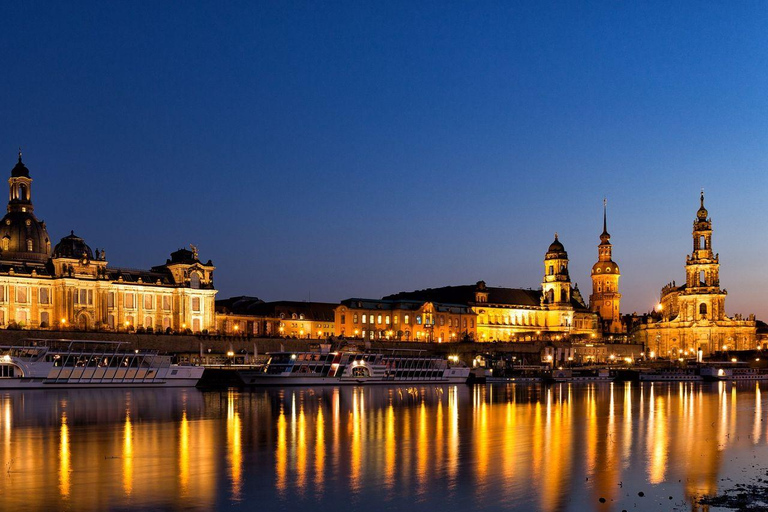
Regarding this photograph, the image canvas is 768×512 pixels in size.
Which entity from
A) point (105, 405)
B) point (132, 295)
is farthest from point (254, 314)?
point (105, 405)

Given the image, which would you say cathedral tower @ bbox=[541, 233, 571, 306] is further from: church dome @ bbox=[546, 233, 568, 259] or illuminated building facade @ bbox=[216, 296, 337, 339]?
illuminated building facade @ bbox=[216, 296, 337, 339]

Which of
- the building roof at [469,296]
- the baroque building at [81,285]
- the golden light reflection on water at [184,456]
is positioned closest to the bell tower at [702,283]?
the building roof at [469,296]

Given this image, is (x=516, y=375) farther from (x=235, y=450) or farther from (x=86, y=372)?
(x=235, y=450)

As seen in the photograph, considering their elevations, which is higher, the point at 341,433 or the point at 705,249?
the point at 705,249

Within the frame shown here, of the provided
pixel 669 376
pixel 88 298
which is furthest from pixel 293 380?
pixel 669 376

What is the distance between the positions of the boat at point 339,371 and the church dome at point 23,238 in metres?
54.9

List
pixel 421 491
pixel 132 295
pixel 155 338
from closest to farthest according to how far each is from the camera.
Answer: pixel 421 491 → pixel 155 338 → pixel 132 295

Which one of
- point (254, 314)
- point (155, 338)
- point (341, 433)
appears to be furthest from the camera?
point (254, 314)

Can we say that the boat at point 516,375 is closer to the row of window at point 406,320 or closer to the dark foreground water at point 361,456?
the row of window at point 406,320

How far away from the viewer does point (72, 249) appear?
125 meters

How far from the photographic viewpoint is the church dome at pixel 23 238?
12988cm

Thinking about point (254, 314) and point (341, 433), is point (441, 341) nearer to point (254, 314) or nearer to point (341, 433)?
point (254, 314)

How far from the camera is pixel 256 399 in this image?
6269 cm

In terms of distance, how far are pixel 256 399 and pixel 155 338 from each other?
63244mm
